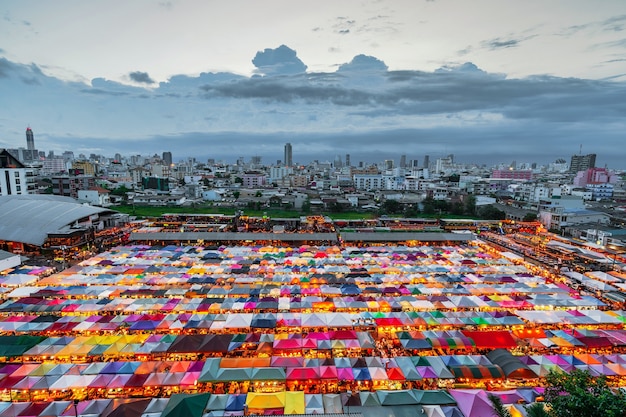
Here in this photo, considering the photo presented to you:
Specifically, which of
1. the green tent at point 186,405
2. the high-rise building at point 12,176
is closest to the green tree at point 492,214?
the green tent at point 186,405

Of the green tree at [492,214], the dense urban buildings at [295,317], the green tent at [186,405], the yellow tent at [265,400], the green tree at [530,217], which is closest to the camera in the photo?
the green tent at [186,405]

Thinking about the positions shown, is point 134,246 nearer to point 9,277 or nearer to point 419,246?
point 9,277

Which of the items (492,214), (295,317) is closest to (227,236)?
(295,317)

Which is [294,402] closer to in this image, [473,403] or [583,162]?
[473,403]

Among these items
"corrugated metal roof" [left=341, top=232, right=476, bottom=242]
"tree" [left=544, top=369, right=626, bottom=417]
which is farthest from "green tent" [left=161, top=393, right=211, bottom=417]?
"corrugated metal roof" [left=341, top=232, right=476, bottom=242]

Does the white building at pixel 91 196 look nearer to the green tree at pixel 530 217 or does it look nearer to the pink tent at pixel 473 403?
the pink tent at pixel 473 403

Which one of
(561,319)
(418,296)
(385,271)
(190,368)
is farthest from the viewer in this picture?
(385,271)

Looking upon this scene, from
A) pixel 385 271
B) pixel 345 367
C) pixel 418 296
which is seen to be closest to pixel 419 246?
pixel 385 271
